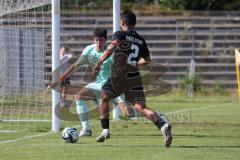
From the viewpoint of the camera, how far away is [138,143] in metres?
12.4

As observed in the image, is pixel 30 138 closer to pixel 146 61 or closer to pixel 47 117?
pixel 146 61

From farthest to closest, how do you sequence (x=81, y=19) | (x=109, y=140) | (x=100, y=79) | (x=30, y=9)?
1. (x=81, y=19)
2. (x=30, y=9)
3. (x=100, y=79)
4. (x=109, y=140)

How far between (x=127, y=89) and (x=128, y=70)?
0.30 metres

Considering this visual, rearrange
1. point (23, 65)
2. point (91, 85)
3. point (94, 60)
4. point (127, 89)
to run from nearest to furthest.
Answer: point (127, 89) < point (94, 60) < point (91, 85) < point (23, 65)

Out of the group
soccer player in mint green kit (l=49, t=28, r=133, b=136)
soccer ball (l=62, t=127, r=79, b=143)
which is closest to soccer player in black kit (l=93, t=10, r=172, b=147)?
soccer ball (l=62, t=127, r=79, b=143)

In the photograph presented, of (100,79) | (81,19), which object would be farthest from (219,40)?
(100,79)

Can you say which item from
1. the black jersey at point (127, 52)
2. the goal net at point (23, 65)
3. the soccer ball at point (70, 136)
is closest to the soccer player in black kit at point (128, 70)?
the black jersey at point (127, 52)

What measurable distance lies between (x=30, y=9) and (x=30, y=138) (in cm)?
415

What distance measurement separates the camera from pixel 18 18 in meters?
17.1

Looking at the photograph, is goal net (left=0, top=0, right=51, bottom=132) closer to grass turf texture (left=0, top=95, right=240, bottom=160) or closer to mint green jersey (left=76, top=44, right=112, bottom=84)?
grass turf texture (left=0, top=95, right=240, bottom=160)

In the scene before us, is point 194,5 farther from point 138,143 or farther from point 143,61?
point 138,143

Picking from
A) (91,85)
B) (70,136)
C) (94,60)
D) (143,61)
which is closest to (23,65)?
(91,85)

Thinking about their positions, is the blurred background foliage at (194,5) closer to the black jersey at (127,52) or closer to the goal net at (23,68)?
the goal net at (23,68)

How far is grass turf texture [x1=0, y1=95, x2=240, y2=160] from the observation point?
34.4 feet
